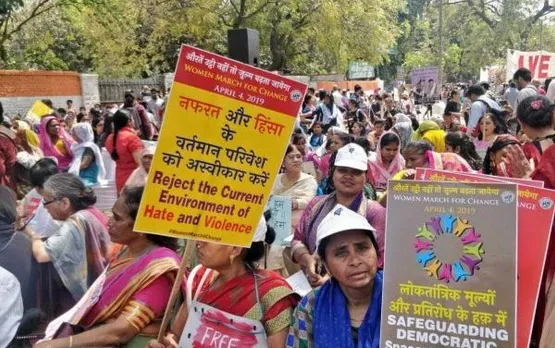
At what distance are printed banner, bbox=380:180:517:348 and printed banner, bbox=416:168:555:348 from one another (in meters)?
0.04

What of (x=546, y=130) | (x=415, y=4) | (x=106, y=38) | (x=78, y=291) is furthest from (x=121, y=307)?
(x=415, y=4)

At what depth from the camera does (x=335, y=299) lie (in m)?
2.36

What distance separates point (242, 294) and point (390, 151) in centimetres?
315

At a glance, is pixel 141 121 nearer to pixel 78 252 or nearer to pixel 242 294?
pixel 78 252

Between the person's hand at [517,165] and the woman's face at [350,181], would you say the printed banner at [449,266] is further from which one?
the woman's face at [350,181]

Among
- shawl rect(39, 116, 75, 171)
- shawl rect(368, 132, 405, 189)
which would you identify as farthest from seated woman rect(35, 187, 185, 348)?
shawl rect(39, 116, 75, 171)

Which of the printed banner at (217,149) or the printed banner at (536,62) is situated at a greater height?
the printed banner at (536,62)

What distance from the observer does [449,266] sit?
6.60 ft

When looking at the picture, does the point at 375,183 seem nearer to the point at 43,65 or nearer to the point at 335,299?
the point at 335,299

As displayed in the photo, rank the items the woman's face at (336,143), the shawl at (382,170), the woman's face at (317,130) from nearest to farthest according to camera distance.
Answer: the shawl at (382,170), the woman's face at (336,143), the woman's face at (317,130)

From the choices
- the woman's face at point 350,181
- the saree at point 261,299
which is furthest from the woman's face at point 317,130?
the saree at point 261,299

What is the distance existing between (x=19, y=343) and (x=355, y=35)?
24099 mm

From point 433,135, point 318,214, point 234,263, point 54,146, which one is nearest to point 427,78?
point 433,135

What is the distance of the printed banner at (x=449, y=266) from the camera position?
1.95m
